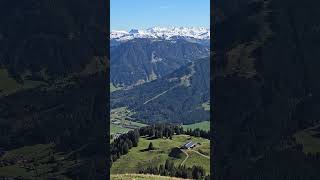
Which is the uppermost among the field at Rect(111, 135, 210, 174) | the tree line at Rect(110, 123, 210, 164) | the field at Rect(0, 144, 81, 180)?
Answer: the field at Rect(0, 144, 81, 180)

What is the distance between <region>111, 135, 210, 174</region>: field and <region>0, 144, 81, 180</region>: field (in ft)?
427

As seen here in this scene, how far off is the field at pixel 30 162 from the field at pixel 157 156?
427ft

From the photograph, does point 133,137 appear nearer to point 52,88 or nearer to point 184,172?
point 184,172

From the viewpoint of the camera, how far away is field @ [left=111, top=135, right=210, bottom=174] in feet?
531

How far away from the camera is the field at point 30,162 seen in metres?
23.8

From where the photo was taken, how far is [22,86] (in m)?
24.3

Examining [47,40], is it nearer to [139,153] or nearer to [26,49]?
[26,49]

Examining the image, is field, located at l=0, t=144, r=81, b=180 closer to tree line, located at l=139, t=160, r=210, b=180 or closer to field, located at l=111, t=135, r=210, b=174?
tree line, located at l=139, t=160, r=210, b=180

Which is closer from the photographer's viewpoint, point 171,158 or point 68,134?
point 68,134
